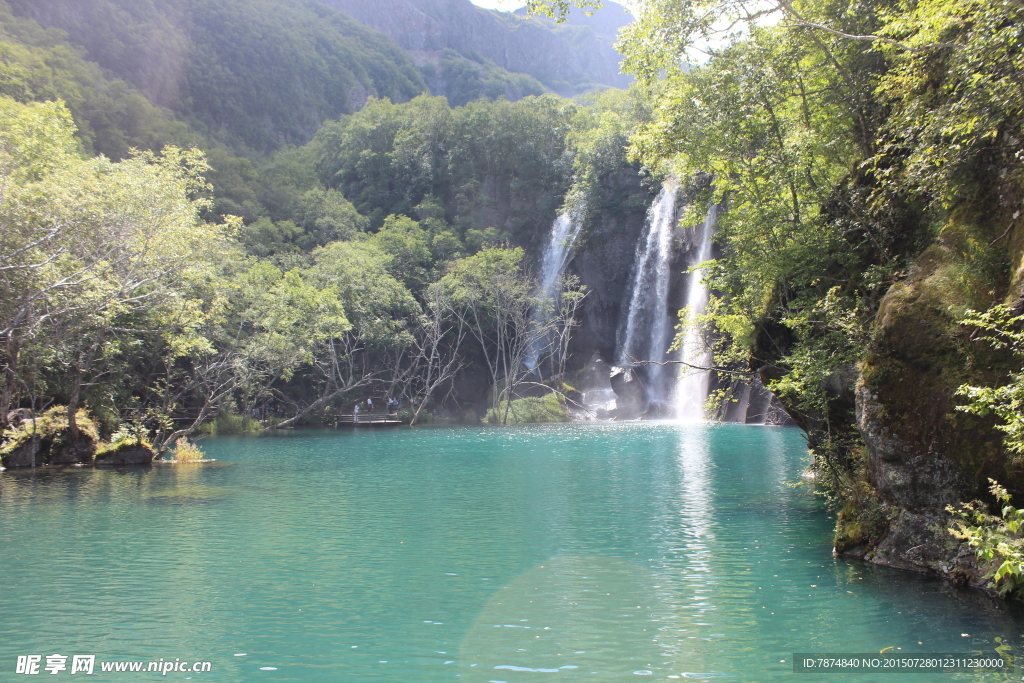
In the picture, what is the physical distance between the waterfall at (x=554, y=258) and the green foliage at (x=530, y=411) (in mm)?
4121

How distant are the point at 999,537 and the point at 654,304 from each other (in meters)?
37.8

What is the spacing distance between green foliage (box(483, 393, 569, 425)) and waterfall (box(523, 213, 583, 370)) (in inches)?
162

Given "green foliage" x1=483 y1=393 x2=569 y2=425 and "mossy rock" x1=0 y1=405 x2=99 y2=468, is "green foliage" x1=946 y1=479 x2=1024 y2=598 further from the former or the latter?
"green foliage" x1=483 y1=393 x2=569 y2=425

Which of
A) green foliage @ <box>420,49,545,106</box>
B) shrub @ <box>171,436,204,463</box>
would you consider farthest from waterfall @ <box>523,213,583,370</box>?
green foliage @ <box>420,49,545,106</box>

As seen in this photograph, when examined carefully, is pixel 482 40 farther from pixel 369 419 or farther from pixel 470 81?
pixel 369 419

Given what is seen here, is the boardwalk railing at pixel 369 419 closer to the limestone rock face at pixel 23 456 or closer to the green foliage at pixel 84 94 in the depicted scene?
the green foliage at pixel 84 94

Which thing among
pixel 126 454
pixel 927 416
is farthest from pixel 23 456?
pixel 927 416

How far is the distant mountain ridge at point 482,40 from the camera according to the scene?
409 feet

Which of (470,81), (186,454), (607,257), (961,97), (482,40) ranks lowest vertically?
(186,454)

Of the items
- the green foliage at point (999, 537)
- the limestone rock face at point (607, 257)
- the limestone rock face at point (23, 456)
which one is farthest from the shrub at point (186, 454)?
the limestone rock face at point (607, 257)

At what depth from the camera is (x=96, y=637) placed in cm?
704

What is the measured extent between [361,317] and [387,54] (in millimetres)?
71255

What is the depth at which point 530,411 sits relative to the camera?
147ft

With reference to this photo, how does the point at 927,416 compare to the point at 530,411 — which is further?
the point at 530,411
